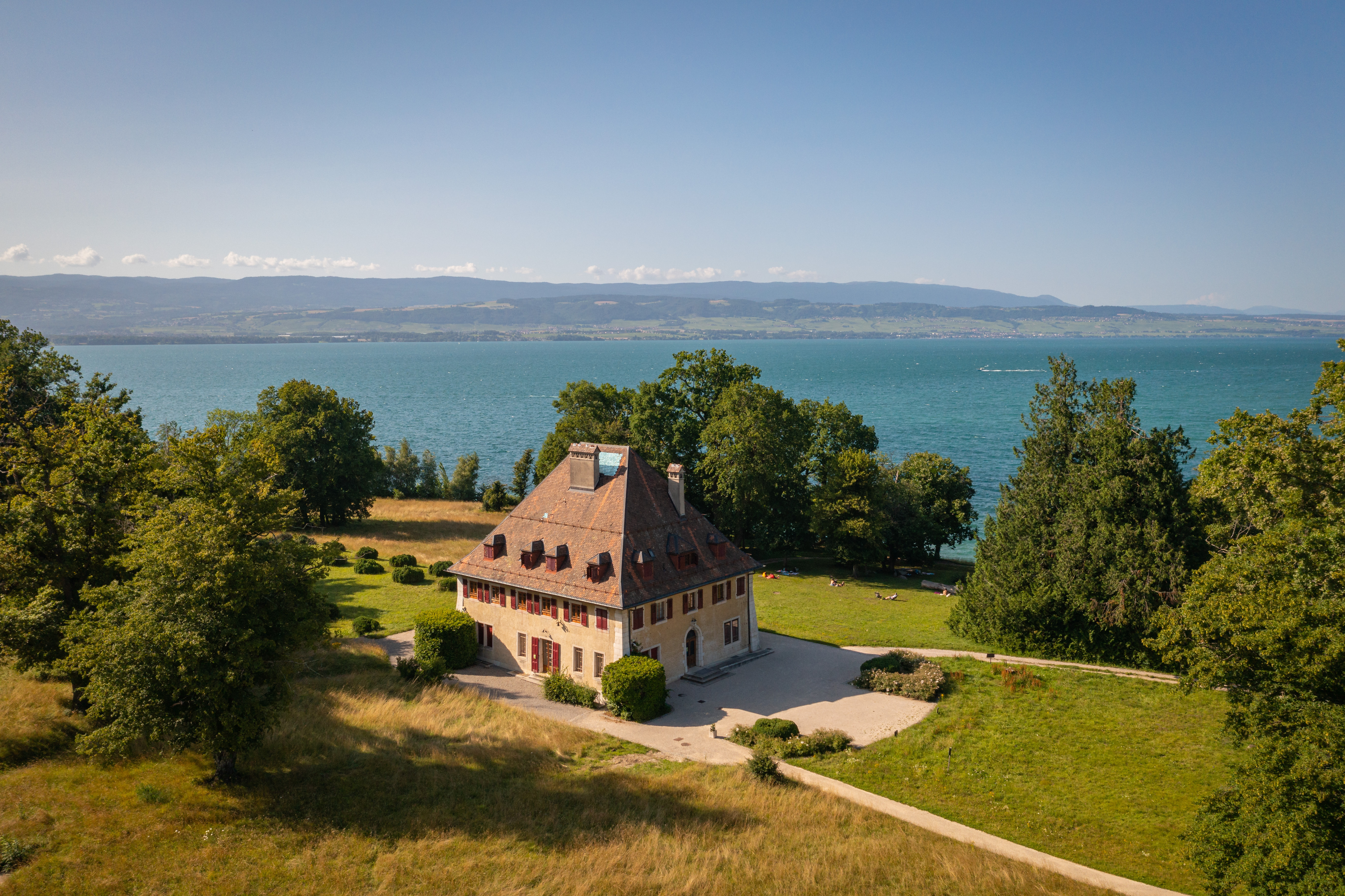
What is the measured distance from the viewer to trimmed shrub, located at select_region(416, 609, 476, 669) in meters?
38.1

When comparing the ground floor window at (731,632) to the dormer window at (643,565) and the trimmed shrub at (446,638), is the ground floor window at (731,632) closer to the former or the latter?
the dormer window at (643,565)

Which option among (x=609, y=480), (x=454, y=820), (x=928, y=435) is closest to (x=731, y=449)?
(x=609, y=480)

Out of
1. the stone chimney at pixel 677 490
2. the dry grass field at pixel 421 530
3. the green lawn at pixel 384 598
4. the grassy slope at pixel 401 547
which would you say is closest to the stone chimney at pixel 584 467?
the stone chimney at pixel 677 490

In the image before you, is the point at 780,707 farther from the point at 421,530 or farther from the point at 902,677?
the point at 421,530

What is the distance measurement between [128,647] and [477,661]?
20.6m

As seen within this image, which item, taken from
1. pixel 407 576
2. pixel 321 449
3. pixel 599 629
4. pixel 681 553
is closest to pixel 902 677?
pixel 681 553

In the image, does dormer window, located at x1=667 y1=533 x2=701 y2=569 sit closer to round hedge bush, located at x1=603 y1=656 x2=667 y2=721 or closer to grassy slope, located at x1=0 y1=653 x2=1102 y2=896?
round hedge bush, located at x1=603 y1=656 x2=667 y2=721

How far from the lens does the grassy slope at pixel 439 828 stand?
20.0 meters

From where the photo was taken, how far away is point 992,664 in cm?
3931

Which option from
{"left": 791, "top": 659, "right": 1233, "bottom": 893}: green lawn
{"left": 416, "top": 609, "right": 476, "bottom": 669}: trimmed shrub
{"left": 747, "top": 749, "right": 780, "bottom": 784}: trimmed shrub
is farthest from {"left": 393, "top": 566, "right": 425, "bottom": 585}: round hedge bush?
{"left": 791, "top": 659, "right": 1233, "bottom": 893}: green lawn

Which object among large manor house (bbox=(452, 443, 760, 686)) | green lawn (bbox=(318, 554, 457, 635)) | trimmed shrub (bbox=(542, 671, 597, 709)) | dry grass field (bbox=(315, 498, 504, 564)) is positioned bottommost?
dry grass field (bbox=(315, 498, 504, 564))

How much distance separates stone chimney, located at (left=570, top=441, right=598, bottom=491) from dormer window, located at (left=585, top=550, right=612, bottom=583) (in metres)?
4.58

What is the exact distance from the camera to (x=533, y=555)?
38.5m

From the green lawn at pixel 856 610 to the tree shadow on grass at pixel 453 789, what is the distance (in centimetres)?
1995
